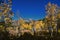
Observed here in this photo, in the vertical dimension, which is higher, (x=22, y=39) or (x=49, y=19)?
(x=49, y=19)

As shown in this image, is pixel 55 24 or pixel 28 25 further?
pixel 28 25

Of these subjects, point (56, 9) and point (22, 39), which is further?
point (56, 9)

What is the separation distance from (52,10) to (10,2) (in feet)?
44.6

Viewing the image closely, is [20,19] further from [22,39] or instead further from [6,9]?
[22,39]

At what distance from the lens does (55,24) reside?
52.8 meters

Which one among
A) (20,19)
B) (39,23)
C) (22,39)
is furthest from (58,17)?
(22,39)

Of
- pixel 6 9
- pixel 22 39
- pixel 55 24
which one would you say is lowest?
pixel 22 39

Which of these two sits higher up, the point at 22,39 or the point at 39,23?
the point at 39,23

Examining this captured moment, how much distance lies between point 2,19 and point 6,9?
300 cm

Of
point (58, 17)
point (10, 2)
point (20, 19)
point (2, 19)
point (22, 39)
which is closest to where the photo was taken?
point (22, 39)

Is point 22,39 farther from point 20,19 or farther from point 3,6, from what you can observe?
point 20,19

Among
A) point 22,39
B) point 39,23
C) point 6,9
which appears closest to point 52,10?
point 39,23

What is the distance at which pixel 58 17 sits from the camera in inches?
2108

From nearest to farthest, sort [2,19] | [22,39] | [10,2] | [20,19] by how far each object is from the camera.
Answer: [22,39], [2,19], [10,2], [20,19]
